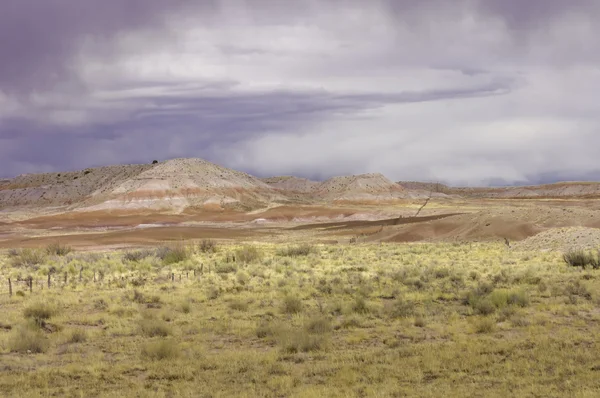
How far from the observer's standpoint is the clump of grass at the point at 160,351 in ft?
45.9

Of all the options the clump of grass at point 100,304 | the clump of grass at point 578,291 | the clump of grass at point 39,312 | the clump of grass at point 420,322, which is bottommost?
the clump of grass at point 578,291

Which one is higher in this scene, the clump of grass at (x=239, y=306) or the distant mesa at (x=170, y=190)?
the distant mesa at (x=170, y=190)

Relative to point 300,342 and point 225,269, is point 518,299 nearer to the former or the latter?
point 300,342

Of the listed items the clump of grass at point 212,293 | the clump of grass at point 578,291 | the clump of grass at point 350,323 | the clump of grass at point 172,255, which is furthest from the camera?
the clump of grass at point 172,255

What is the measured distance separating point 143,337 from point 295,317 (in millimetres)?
4546

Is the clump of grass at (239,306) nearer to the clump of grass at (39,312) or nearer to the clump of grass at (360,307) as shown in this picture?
the clump of grass at (360,307)

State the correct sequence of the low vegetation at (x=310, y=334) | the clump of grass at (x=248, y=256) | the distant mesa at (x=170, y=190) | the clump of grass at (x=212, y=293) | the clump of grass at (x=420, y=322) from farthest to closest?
the distant mesa at (x=170, y=190), the clump of grass at (x=248, y=256), the clump of grass at (x=212, y=293), the clump of grass at (x=420, y=322), the low vegetation at (x=310, y=334)

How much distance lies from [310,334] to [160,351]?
3709 mm

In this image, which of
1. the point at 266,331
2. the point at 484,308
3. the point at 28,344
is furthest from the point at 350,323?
the point at 28,344

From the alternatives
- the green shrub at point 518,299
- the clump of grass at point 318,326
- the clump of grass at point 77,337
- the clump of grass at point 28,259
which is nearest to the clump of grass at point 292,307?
the clump of grass at point 318,326

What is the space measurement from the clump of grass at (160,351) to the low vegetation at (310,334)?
25 millimetres

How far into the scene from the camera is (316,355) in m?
14.1

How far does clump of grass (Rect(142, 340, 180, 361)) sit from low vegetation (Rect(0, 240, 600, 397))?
25mm

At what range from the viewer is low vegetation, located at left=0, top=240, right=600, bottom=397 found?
11.9m
